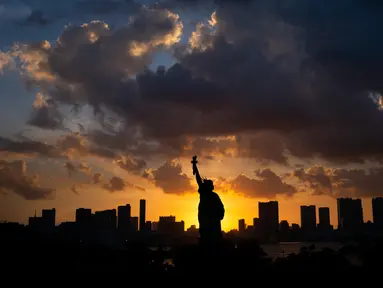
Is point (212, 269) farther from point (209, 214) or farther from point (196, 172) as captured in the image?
point (196, 172)

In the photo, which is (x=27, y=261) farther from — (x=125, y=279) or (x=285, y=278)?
(x=285, y=278)

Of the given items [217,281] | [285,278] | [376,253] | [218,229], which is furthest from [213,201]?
[376,253]

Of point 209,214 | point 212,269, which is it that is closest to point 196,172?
point 209,214

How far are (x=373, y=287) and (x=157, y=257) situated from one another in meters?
29.6

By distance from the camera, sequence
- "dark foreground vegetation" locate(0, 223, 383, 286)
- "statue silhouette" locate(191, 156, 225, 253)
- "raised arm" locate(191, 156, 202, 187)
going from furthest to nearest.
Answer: "dark foreground vegetation" locate(0, 223, 383, 286)
"raised arm" locate(191, 156, 202, 187)
"statue silhouette" locate(191, 156, 225, 253)

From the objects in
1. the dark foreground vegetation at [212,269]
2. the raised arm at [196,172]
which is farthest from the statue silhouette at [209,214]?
the dark foreground vegetation at [212,269]

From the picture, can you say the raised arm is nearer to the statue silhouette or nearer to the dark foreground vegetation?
the statue silhouette

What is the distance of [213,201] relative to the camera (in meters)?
40.3

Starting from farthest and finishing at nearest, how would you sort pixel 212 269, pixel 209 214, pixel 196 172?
1. pixel 212 269
2. pixel 196 172
3. pixel 209 214

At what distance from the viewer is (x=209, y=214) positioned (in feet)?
133

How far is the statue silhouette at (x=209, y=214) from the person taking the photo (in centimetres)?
4047

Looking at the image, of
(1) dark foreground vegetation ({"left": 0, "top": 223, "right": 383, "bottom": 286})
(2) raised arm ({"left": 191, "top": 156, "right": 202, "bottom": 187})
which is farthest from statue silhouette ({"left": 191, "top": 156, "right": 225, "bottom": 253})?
(1) dark foreground vegetation ({"left": 0, "top": 223, "right": 383, "bottom": 286})

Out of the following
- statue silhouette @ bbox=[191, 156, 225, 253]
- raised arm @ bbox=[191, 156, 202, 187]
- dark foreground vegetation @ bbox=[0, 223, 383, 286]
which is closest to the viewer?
statue silhouette @ bbox=[191, 156, 225, 253]

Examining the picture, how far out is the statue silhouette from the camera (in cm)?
4047
